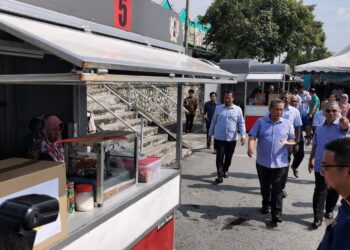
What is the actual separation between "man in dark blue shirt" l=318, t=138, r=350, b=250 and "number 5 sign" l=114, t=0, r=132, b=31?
7.24 ft

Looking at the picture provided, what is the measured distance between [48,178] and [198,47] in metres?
24.1

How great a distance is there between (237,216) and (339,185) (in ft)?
12.3

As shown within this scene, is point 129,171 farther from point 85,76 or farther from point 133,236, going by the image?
point 85,76

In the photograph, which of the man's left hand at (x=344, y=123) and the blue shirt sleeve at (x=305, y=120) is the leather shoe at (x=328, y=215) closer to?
the man's left hand at (x=344, y=123)

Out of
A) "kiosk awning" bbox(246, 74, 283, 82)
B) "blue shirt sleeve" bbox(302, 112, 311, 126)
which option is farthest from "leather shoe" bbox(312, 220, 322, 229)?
"kiosk awning" bbox(246, 74, 283, 82)

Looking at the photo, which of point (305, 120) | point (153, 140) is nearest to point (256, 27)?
point (153, 140)

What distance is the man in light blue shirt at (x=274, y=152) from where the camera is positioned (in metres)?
5.11

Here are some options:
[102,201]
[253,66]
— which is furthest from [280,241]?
[253,66]

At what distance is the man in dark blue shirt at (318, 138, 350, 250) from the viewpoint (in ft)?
5.63

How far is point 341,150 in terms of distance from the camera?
205 cm

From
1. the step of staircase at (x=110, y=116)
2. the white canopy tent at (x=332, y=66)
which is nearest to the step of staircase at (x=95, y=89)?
the step of staircase at (x=110, y=116)

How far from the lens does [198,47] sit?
25641 millimetres

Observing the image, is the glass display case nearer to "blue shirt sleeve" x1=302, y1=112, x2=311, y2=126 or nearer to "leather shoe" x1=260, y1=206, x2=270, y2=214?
"leather shoe" x1=260, y1=206, x2=270, y2=214

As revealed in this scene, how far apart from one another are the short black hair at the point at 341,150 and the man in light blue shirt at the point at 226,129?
4975 mm
